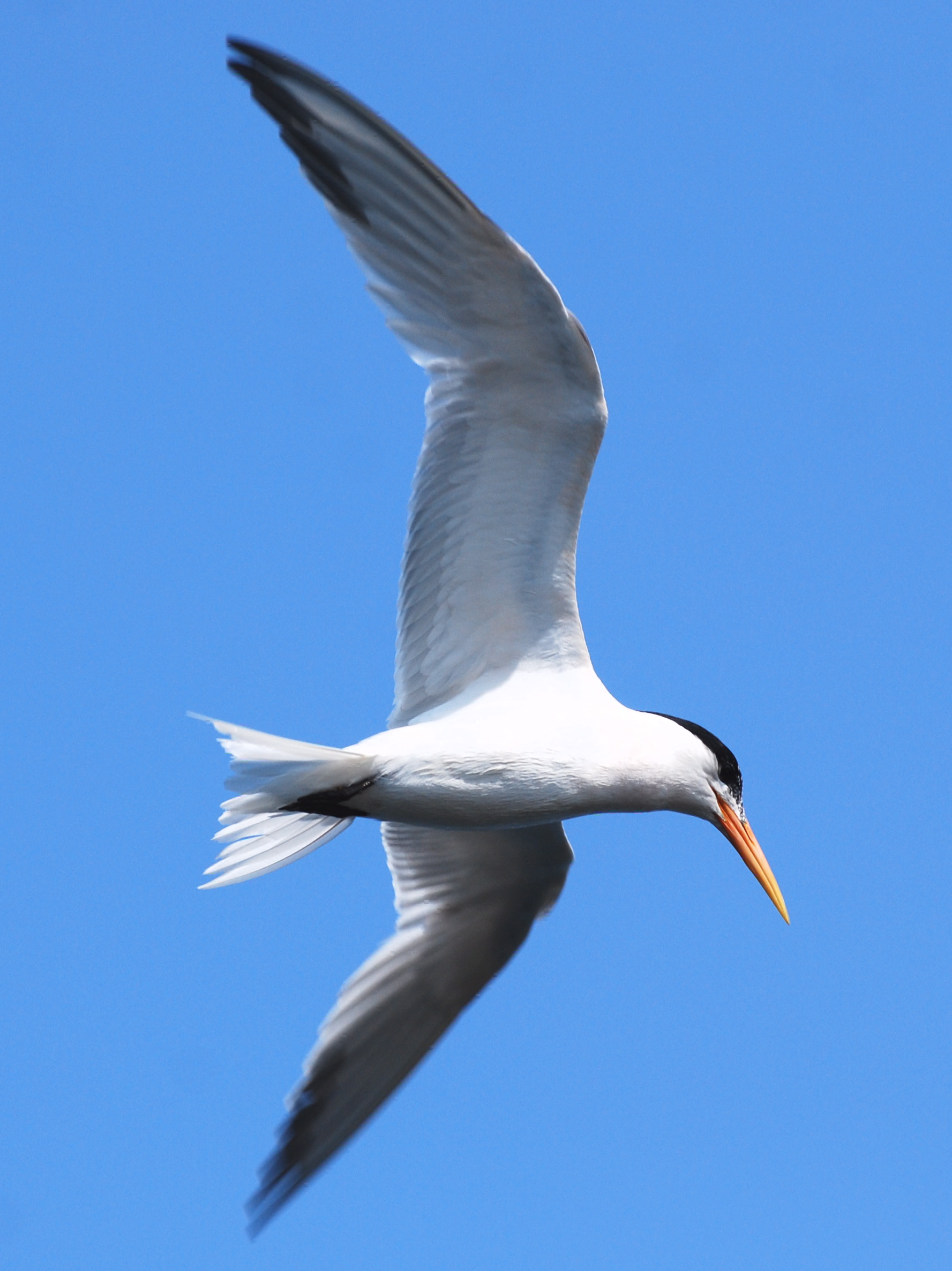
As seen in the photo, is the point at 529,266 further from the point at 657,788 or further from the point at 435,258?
the point at 657,788

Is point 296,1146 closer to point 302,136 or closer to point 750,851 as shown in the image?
point 750,851

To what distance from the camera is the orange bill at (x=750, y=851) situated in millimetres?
6840

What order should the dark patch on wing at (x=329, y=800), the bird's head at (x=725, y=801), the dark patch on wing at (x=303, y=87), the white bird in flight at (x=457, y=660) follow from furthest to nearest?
the bird's head at (x=725, y=801) < the dark patch on wing at (x=329, y=800) < the white bird in flight at (x=457, y=660) < the dark patch on wing at (x=303, y=87)

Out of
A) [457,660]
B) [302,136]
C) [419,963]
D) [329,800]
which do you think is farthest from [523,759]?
[302,136]

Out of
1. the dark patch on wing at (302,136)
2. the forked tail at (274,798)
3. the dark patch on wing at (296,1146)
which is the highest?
the dark patch on wing at (302,136)

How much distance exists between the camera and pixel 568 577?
629 cm

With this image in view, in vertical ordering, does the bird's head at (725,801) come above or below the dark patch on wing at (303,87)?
below

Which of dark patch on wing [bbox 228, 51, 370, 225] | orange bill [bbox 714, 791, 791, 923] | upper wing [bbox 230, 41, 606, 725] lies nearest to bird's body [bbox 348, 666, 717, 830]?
upper wing [bbox 230, 41, 606, 725]

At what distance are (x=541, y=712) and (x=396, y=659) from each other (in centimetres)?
74

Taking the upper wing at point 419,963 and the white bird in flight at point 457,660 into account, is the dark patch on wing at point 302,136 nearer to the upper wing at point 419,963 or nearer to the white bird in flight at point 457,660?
the white bird in flight at point 457,660

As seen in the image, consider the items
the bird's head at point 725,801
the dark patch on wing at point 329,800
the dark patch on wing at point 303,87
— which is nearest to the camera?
the dark patch on wing at point 303,87

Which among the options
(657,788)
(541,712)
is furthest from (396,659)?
(657,788)

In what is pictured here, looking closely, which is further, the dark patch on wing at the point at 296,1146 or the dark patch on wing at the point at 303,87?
the dark patch on wing at the point at 296,1146

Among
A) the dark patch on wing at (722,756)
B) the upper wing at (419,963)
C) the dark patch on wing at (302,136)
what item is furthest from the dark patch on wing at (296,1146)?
the dark patch on wing at (302,136)
